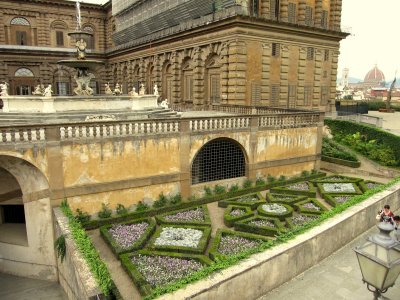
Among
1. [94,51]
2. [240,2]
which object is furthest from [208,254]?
[94,51]

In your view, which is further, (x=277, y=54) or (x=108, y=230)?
(x=277, y=54)

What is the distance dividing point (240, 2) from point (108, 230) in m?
21.1

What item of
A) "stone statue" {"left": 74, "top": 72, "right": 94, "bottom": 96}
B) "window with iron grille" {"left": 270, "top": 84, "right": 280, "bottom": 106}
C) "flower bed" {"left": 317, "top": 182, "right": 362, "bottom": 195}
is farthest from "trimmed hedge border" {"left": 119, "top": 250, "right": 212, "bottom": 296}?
"window with iron grille" {"left": 270, "top": 84, "right": 280, "bottom": 106}

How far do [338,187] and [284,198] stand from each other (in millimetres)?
3773

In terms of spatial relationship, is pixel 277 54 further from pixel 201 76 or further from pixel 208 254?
pixel 208 254

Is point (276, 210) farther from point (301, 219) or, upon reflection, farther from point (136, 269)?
point (136, 269)

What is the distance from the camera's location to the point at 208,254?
11.8 metres

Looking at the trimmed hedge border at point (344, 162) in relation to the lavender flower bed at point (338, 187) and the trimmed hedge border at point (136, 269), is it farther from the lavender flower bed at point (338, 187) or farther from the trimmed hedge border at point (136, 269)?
the trimmed hedge border at point (136, 269)

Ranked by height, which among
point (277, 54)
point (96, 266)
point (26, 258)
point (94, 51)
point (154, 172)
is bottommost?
point (26, 258)

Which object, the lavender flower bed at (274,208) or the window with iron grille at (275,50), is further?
the window with iron grille at (275,50)

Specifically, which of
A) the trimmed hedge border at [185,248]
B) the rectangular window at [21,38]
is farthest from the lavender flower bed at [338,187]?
the rectangular window at [21,38]

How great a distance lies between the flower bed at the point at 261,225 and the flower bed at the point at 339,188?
505 centimetres

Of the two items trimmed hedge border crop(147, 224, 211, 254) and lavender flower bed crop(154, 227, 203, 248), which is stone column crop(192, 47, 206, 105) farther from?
trimmed hedge border crop(147, 224, 211, 254)

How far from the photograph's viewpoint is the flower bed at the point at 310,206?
1523 cm
